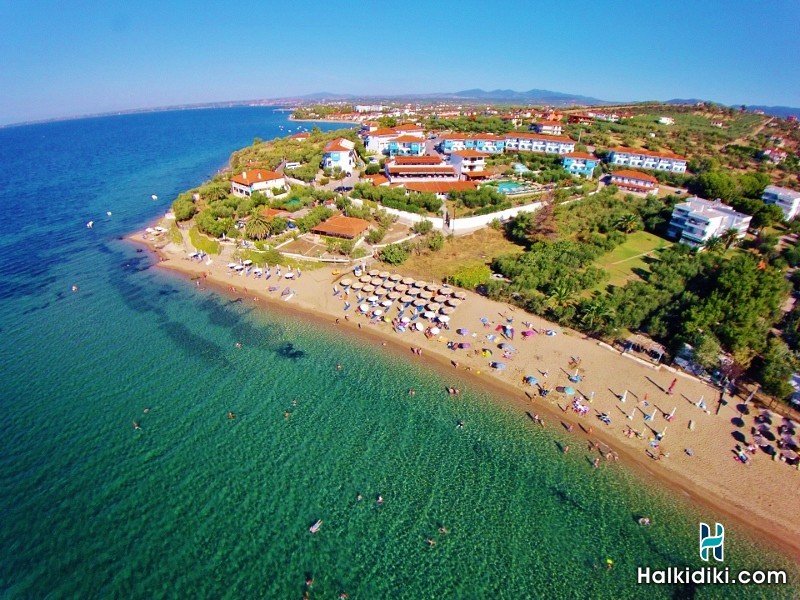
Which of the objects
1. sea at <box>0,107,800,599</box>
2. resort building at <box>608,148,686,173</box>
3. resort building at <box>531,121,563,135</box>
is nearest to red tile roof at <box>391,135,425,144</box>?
resort building at <box>531,121,563,135</box>

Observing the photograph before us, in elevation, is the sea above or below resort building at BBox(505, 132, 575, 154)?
below

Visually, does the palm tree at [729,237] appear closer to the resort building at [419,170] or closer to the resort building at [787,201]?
the resort building at [787,201]

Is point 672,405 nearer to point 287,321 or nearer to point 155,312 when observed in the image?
point 287,321

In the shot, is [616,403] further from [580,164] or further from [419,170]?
[580,164]

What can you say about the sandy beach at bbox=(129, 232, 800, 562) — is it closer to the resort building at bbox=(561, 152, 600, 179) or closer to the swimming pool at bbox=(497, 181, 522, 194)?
the swimming pool at bbox=(497, 181, 522, 194)

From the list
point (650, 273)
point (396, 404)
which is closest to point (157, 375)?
point (396, 404)

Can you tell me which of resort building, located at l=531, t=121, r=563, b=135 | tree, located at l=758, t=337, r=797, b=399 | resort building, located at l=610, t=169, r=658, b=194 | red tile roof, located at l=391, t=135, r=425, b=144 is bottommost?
tree, located at l=758, t=337, r=797, b=399
